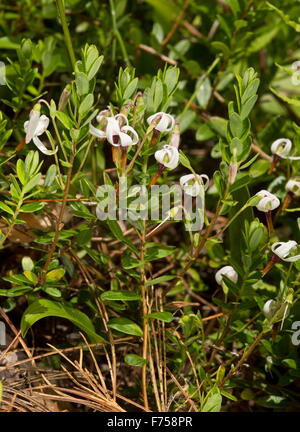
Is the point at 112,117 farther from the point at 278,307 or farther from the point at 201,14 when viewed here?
the point at 201,14

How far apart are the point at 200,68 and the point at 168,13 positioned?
0.20 metres

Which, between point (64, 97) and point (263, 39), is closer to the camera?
point (64, 97)

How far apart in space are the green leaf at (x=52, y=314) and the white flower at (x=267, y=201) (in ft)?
1.46

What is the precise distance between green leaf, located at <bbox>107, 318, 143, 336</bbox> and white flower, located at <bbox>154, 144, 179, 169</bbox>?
35cm

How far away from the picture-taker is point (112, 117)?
3.88 feet

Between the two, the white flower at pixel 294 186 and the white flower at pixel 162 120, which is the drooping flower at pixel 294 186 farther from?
the white flower at pixel 162 120

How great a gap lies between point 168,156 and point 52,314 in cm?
40

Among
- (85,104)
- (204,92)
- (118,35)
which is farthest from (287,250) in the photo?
(118,35)

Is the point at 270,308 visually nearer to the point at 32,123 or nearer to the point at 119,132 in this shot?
the point at 119,132

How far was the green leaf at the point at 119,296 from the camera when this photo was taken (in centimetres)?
129

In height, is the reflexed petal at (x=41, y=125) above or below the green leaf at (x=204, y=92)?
above

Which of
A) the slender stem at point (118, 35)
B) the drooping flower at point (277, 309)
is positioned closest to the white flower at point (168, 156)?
the drooping flower at point (277, 309)

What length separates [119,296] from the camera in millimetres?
1300
